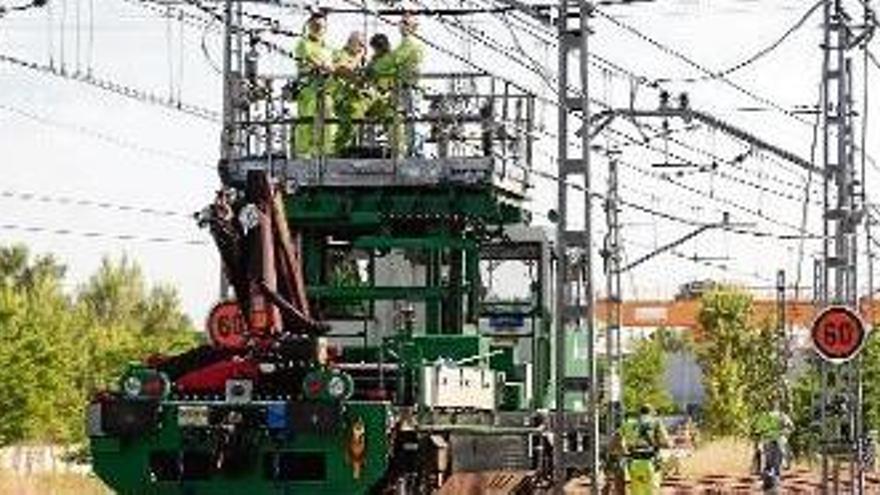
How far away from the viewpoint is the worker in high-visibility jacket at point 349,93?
73.3 ft

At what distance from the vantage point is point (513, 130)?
22297 mm

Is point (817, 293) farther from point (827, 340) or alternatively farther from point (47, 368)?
point (47, 368)

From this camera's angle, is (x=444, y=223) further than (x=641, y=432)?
No

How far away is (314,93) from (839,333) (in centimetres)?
708

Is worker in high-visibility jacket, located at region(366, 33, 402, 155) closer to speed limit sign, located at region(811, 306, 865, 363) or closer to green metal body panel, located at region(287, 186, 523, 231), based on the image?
green metal body panel, located at region(287, 186, 523, 231)

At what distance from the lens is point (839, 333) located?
2547 cm

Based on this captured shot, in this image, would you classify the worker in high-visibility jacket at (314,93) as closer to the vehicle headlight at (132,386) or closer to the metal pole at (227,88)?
the metal pole at (227,88)

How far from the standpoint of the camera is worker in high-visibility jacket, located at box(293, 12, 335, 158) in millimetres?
22078

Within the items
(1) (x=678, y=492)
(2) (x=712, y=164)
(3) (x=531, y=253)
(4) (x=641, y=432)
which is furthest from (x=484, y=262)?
(1) (x=678, y=492)

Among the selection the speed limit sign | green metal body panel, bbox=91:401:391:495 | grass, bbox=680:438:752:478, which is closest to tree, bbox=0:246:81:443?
grass, bbox=680:438:752:478

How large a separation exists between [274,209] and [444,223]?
9.85ft

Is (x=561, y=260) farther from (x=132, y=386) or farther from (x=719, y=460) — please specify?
(x=719, y=460)

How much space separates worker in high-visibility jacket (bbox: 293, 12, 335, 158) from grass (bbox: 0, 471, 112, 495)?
15003 mm

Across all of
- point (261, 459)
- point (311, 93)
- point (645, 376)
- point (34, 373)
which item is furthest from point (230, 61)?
point (645, 376)
